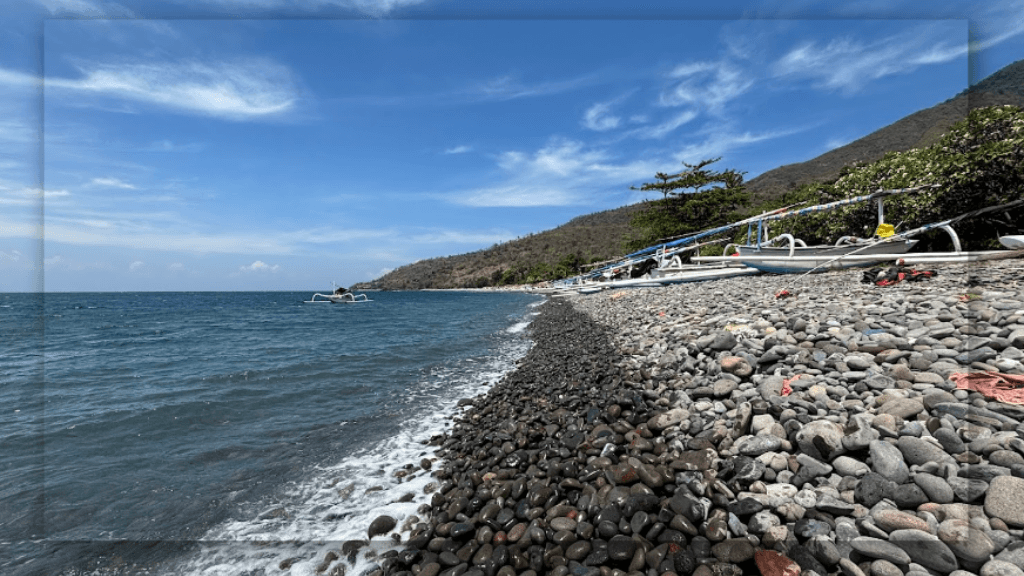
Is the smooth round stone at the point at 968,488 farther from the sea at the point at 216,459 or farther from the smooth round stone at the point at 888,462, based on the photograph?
the sea at the point at 216,459

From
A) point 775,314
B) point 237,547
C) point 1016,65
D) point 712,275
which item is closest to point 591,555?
point 237,547

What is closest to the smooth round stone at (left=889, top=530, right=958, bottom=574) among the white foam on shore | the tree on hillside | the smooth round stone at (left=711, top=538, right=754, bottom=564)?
the smooth round stone at (left=711, top=538, right=754, bottom=564)

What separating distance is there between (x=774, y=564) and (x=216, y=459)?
696 cm

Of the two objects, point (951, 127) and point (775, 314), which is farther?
point (951, 127)

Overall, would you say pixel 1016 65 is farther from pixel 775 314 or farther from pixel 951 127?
pixel 951 127

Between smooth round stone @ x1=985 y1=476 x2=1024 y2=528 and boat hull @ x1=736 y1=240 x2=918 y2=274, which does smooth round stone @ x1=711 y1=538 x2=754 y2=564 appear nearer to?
smooth round stone @ x1=985 y1=476 x2=1024 y2=528

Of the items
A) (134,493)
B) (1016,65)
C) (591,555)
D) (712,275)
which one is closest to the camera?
(591,555)

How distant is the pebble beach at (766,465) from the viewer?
8.10 ft

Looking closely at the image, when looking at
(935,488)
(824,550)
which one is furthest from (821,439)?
(824,550)

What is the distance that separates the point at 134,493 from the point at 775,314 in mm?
10367

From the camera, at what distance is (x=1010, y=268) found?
857 cm

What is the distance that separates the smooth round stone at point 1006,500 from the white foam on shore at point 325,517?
4287mm

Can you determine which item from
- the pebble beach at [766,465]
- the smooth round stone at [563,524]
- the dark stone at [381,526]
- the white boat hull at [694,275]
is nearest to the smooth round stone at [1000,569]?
the pebble beach at [766,465]

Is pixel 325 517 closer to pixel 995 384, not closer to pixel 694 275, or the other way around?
pixel 995 384
